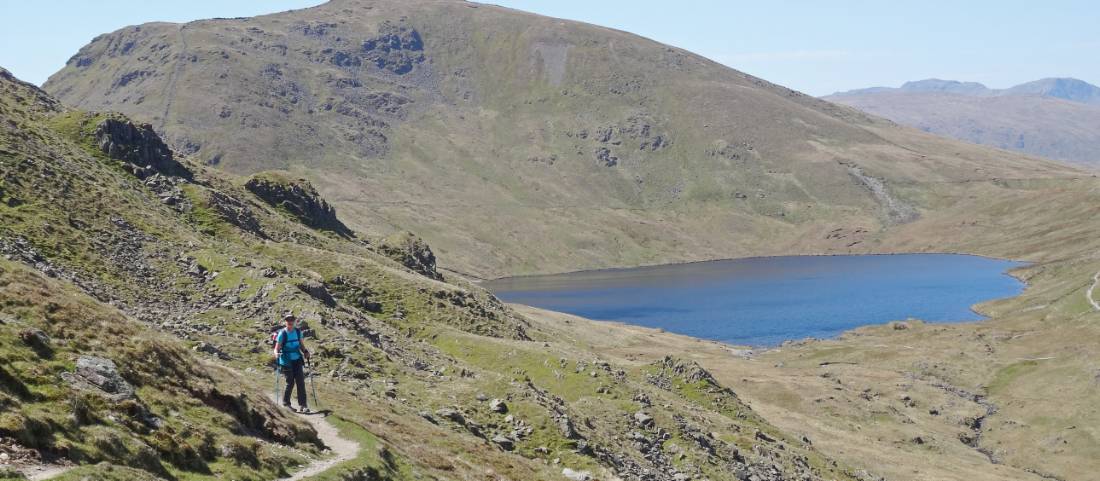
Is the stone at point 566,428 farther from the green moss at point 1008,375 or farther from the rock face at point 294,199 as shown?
the green moss at point 1008,375

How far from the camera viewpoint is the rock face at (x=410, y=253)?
122 meters

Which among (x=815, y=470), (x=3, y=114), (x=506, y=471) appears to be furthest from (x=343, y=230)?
(x=506, y=471)

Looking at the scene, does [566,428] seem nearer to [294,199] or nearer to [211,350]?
[211,350]

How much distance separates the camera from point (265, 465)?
79.3 feet

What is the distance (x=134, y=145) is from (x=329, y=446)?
209 feet

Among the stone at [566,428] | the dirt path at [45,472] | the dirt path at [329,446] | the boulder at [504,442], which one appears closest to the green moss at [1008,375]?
the stone at [566,428]

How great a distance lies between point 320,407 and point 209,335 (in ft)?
43.2

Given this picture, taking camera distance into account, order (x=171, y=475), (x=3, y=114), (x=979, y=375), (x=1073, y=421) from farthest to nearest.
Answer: (x=979, y=375) < (x=1073, y=421) < (x=3, y=114) < (x=171, y=475)

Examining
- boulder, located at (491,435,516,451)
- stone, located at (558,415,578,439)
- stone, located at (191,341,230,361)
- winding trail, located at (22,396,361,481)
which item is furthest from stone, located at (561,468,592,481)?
stone, located at (191,341,230,361)

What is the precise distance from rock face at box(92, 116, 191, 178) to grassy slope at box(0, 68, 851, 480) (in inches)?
66.3

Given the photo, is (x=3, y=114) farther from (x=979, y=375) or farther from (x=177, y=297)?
(x=979, y=375)

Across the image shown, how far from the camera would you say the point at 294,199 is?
382 feet

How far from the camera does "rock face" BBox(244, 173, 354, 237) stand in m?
112

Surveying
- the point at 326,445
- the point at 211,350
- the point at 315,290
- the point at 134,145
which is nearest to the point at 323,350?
the point at 211,350
